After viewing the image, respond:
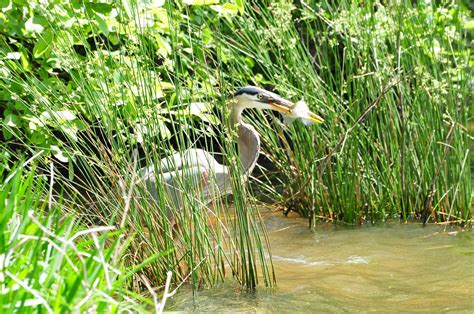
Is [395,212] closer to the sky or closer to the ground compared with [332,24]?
closer to the ground

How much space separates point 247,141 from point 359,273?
1.13 metres

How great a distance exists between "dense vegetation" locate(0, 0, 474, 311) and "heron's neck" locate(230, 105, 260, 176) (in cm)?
14

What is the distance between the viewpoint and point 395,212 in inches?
181

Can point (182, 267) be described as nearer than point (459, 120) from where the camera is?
Yes

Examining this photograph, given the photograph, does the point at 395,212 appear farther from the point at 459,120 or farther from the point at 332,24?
the point at 332,24

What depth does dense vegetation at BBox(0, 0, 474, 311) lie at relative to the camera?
3.28 m

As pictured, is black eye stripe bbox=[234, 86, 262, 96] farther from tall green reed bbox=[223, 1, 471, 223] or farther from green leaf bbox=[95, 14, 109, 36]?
green leaf bbox=[95, 14, 109, 36]

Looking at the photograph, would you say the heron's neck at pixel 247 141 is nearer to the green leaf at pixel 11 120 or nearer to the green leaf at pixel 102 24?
the green leaf at pixel 11 120

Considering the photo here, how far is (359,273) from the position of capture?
152 inches

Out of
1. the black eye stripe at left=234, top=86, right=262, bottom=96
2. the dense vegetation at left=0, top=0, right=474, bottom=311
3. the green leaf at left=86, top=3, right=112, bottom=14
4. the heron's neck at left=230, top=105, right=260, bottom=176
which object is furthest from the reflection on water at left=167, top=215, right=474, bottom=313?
the green leaf at left=86, top=3, right=112, bottom=14

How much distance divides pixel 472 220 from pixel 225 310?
6.03 feet

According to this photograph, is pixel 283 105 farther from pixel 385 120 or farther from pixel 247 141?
pixel 385 120

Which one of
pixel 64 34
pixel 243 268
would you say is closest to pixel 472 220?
pixel 243 268

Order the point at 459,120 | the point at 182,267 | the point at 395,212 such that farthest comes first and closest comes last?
the point at 395,212
the point at 459,120
the point at 182,267
